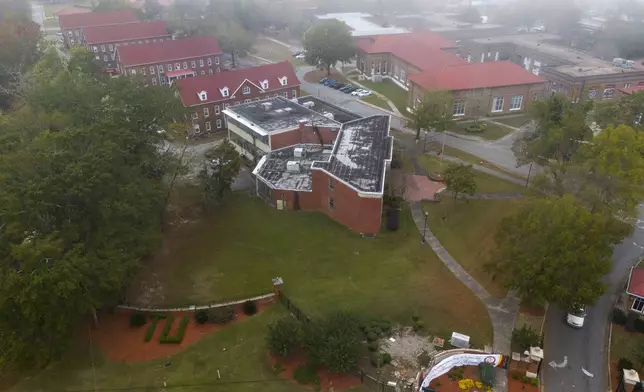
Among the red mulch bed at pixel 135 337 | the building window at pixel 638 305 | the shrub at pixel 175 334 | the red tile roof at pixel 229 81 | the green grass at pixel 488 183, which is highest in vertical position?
the red tile roof at pixel 229 81

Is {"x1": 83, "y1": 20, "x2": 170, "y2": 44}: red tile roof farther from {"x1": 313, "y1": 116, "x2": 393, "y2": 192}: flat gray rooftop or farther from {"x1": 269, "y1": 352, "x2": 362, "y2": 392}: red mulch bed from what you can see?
{"x1": 269, "y1": 352, "x2": 362, "y2": 392}: red mulch bed

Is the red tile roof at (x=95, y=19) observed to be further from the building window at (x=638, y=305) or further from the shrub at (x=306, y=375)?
the building window at (x=638, y=305)

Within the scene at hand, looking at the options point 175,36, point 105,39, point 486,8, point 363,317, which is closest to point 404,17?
point 486,8

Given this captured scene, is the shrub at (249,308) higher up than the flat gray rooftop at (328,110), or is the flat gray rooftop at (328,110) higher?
the flat gray rooftop at (328,110)

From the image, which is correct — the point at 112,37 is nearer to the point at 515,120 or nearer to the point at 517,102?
the point at 517,102

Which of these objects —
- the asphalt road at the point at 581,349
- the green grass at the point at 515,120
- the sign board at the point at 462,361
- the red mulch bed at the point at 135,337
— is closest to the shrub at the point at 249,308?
the red mulch bed at the point at 135,337

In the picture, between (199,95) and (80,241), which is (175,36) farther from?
(80,241)
